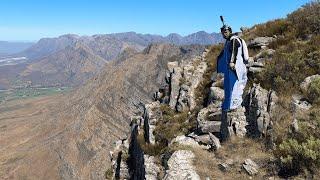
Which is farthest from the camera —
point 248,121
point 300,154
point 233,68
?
point 248,121

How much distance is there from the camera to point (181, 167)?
1664 centimetres

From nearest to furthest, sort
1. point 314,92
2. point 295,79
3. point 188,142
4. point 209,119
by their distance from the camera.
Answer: point 314,92 → point 188,142 → point 295,79 → point 209,119

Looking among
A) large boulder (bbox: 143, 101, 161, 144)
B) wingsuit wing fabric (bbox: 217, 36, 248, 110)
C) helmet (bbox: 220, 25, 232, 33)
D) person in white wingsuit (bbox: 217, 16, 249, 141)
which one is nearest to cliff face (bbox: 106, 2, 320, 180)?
large boulder (bbox: 143, 101, 161, 144)

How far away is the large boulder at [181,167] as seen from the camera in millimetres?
16062

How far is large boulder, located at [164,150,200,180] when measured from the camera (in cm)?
1606

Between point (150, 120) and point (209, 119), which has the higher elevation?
point (209, 119)

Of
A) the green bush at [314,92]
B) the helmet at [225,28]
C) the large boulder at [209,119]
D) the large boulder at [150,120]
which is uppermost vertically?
the helmet at [225,28]

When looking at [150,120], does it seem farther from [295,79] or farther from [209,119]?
[295,79]

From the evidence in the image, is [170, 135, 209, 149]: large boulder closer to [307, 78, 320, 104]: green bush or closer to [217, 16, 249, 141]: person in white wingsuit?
[217, 16, 249, 141]: person in white wingsuit

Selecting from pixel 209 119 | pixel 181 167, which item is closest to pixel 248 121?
pixel 209 119

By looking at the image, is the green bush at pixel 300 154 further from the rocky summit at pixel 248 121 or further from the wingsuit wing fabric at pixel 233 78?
the wingsuit wing fabric at pixel 233 78

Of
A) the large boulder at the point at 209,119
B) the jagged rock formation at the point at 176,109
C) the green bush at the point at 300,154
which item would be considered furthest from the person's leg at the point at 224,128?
the green bush at the point at 300,154

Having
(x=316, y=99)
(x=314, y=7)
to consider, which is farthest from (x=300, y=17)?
(x=316, y=99)

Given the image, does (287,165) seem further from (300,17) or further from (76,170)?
(76,170)
